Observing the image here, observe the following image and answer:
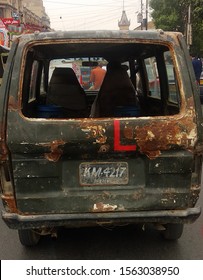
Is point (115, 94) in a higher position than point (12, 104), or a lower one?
lower

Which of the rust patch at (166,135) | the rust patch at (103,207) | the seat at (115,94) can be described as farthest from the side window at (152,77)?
the rust patch at (103,207)

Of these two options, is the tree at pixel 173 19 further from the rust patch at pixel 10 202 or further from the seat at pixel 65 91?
the rust patch at pixel 10 202

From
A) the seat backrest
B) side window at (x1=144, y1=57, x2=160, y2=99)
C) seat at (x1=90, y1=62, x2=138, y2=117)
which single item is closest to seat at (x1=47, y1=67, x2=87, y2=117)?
the seat backrest

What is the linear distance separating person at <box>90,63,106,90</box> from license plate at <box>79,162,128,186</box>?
3.33 meters

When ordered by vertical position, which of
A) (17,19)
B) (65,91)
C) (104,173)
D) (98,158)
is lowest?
(104,173)

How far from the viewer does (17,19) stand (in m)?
49.9

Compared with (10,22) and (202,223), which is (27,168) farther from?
(10,22)

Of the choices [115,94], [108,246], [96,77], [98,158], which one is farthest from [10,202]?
[96,77]

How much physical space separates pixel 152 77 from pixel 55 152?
7.29 ft

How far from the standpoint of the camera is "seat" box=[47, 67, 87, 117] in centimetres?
416

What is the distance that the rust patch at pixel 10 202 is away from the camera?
3.02m

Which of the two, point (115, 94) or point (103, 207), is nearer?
point (103, 207)

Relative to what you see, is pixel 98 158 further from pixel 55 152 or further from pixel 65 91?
pixel 65 91

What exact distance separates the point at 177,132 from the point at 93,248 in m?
1.47
